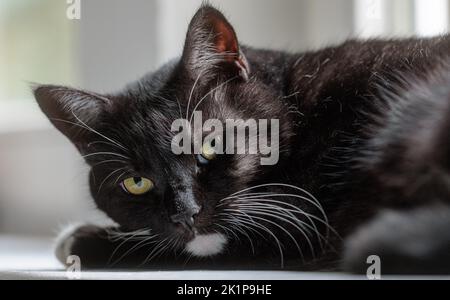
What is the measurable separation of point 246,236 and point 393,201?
0.23 metres

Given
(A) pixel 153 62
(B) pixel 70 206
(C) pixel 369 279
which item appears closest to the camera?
(C) pixel 369 279

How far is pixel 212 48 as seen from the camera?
982 mm

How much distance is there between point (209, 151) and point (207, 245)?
0.15 meters

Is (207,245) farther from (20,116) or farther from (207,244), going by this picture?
(20,116)

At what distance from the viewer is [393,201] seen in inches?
34.3

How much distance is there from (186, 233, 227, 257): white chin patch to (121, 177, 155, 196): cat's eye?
0.35 ft

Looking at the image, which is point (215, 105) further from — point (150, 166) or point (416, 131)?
point (416, 131)

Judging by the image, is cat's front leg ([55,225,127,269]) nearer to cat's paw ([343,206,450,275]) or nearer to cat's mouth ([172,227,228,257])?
cat's mouth ([172,227,228,257])

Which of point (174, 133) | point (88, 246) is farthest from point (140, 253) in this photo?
point (174, 133)

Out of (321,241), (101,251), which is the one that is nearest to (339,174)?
(321,241)

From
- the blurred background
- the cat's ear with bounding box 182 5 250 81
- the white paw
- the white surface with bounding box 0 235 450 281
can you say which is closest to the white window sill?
the blurred background

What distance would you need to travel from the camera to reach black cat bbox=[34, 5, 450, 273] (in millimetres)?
860

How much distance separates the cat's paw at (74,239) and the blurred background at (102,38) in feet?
0.20

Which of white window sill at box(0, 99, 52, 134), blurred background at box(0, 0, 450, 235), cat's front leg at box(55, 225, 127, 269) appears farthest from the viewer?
white window sill at box(0, 99, 52, 134)
